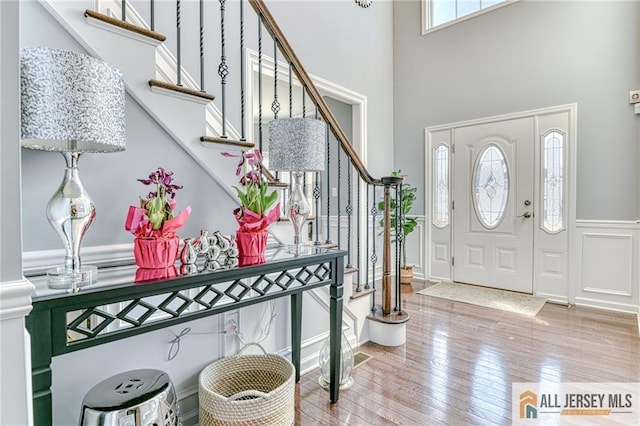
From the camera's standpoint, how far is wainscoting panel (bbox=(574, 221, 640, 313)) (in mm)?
3270

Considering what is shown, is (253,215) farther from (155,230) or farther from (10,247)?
(10,247)

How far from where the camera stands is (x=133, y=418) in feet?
3.67

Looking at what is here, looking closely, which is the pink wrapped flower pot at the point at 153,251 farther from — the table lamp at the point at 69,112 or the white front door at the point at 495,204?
the white front door at the point at 495,204

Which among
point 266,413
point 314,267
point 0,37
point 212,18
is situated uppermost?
point 212,18

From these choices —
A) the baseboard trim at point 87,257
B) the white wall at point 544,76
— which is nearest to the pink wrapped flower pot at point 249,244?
the baseboard trim at point 87,257

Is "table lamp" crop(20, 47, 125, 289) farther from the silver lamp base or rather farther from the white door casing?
the white door casing

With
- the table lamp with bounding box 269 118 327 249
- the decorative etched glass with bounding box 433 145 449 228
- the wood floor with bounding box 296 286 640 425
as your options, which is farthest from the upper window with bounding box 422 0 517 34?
the table lamp with bounding box 269 118 327 249

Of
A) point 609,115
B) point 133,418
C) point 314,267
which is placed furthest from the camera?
point 609,115

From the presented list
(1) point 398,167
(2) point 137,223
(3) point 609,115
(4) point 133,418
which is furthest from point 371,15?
(4) point 133,418

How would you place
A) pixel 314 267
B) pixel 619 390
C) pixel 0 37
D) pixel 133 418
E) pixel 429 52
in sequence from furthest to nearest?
1. pixel 429 52
2. pixel 619 390
3. pixel 314 267
4. pixel 133 418
5. pixel 0 37

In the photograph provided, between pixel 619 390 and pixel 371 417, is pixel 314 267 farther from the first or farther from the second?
pixel 619 390

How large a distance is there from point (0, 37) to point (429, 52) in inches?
189

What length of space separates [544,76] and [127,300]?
174 inches

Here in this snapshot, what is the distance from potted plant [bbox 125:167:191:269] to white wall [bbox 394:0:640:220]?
13.0 ft
